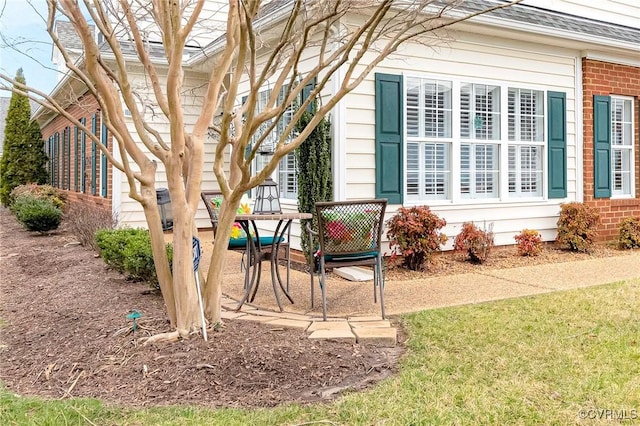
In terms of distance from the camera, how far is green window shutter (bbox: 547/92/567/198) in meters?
7.84

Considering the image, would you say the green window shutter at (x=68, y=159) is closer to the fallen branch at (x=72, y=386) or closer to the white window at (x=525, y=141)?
the white window at (x=525, y=141)

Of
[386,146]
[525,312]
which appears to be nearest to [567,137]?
[386,146]

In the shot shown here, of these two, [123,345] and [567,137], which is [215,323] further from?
[567,137]

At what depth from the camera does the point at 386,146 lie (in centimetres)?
650

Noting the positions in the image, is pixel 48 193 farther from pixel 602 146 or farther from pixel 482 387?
pixel 482 387

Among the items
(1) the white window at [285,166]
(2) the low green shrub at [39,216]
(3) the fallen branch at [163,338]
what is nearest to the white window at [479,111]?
(1) the white window at [285,166]

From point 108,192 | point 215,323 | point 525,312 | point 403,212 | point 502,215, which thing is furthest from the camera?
point 108,192

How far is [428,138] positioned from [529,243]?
209 centimetres

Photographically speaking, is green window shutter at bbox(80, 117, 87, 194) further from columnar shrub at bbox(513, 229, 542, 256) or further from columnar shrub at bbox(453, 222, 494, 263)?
columnar shrub at bbox(513, 229, 542, 256)

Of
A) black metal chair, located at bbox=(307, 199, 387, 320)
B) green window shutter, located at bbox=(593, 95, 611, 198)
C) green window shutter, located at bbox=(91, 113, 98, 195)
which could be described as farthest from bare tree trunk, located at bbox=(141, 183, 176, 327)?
green window shutter, located at bbox=(91, 113, 98, 195)

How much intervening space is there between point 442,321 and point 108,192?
26.2 feet

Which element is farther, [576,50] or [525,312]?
[576,50]

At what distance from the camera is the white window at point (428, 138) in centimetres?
679

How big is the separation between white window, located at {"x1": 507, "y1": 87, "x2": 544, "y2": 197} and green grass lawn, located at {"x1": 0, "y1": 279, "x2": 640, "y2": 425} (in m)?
3.82
